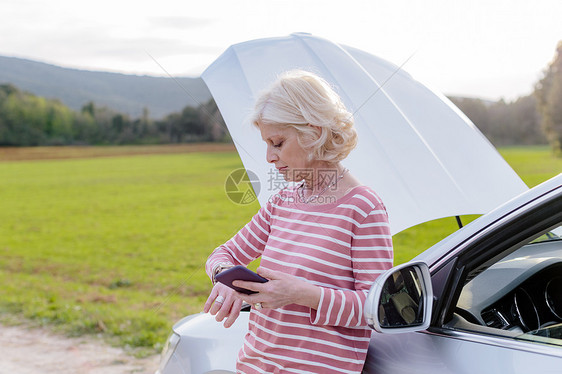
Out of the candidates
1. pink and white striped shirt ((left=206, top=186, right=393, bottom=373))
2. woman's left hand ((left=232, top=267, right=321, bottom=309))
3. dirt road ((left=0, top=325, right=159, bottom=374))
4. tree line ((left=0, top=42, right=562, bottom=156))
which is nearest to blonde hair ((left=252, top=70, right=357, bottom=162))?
pink and white striped shirt ((left=206, top=186, right=393, bottom=373))

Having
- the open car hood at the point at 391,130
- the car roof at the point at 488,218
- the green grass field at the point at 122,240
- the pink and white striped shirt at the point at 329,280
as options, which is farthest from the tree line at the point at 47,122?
the car roof at the point at 488,218

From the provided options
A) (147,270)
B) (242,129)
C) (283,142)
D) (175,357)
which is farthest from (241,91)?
(147,270)

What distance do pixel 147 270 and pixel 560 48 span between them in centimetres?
1632

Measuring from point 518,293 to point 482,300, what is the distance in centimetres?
16

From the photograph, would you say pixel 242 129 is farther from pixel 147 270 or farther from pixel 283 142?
pixel 147 270

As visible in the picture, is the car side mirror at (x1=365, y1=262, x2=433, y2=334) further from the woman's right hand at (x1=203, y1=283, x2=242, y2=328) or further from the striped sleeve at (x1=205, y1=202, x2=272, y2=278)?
the striped sleeve at (x1=205, y1=202, x2=272, y2=278)

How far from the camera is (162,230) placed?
1316 cm

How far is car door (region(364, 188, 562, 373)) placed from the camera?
116 centimetres

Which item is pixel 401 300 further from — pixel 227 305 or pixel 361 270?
pixel 227 305

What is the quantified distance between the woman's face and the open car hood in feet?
1.98

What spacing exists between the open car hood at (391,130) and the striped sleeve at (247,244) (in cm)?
48

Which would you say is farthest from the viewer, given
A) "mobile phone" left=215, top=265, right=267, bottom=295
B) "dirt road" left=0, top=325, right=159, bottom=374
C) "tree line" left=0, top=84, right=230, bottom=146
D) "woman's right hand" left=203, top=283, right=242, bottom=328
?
"tree line" left=0, top=84, right=230, bottom=146

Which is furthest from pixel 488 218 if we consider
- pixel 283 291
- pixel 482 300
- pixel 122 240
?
pixel 122 240

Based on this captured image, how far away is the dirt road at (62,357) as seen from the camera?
3.74m
